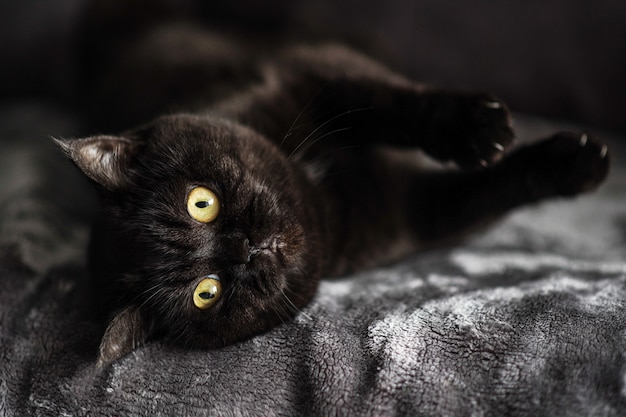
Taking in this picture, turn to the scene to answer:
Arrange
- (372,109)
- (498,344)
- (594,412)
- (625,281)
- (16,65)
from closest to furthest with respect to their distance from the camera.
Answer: (594,412), (498,344), (625,281), (372,109), (16,65)

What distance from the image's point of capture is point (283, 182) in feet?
3.59

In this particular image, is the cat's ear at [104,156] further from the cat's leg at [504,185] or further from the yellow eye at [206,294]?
the cat's leg at [504,185]

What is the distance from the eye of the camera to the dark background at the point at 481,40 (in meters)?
1.55

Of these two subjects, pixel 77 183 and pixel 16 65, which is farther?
pixel 16 65

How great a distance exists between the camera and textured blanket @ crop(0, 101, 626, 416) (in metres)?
0.77

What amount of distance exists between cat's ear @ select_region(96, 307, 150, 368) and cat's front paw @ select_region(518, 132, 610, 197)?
0.86 meters

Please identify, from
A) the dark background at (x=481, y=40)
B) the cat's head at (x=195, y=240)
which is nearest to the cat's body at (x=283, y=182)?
the cat's head at (x=195, y=240)

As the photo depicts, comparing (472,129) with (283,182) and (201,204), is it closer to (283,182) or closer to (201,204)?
(283,182)

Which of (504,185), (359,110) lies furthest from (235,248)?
(504,185)

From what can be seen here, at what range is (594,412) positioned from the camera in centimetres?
70

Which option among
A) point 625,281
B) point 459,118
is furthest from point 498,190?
point 625,281

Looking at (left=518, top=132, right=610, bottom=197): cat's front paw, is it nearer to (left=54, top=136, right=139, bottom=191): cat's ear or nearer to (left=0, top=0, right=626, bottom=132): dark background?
(left=0, top=0, right=626, bottom=132): dark background

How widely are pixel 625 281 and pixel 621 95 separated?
85 cm

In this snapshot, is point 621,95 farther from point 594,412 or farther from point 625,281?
point 594,412
